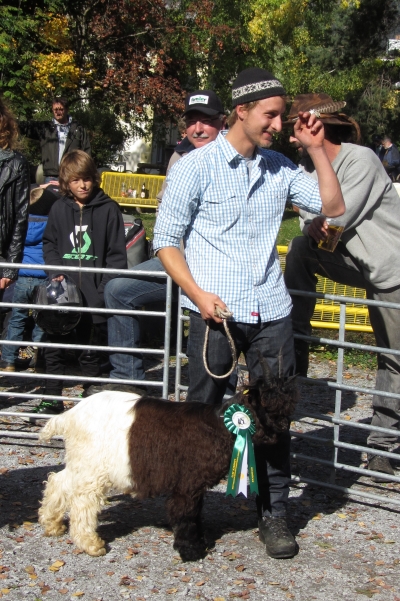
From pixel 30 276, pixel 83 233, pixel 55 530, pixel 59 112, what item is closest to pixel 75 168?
pixel 83 233

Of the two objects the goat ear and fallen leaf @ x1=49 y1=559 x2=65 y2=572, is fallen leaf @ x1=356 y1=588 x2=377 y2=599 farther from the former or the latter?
fallen leaf @ x1=49 y1=559 x2=65 y2=572

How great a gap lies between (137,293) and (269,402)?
214 centimetres

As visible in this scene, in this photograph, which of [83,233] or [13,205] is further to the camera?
[83,233]

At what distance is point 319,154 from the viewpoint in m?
4.05

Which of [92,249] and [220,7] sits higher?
[220,7]

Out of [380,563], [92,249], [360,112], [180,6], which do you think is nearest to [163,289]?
[92,249]

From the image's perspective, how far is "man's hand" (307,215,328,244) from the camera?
4.50 meters

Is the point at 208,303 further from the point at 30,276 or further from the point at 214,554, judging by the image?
the point at 30,276

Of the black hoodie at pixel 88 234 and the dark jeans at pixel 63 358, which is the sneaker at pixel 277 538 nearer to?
the dark jeans at pixel 63 358

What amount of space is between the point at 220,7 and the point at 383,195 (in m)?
21.1

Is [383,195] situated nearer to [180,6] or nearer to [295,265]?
[295,265]

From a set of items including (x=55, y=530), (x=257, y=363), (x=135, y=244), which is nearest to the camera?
(x=257, y=363)

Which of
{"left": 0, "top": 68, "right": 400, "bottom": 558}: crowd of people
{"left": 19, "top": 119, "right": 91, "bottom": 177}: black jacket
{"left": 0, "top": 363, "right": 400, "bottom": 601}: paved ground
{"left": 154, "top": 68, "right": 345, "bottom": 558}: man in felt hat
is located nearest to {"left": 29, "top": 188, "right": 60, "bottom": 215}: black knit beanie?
{"left": 0, "top": 68, "right": 400, "bottom": 558}: crowd of people

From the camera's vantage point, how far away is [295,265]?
541 cm
